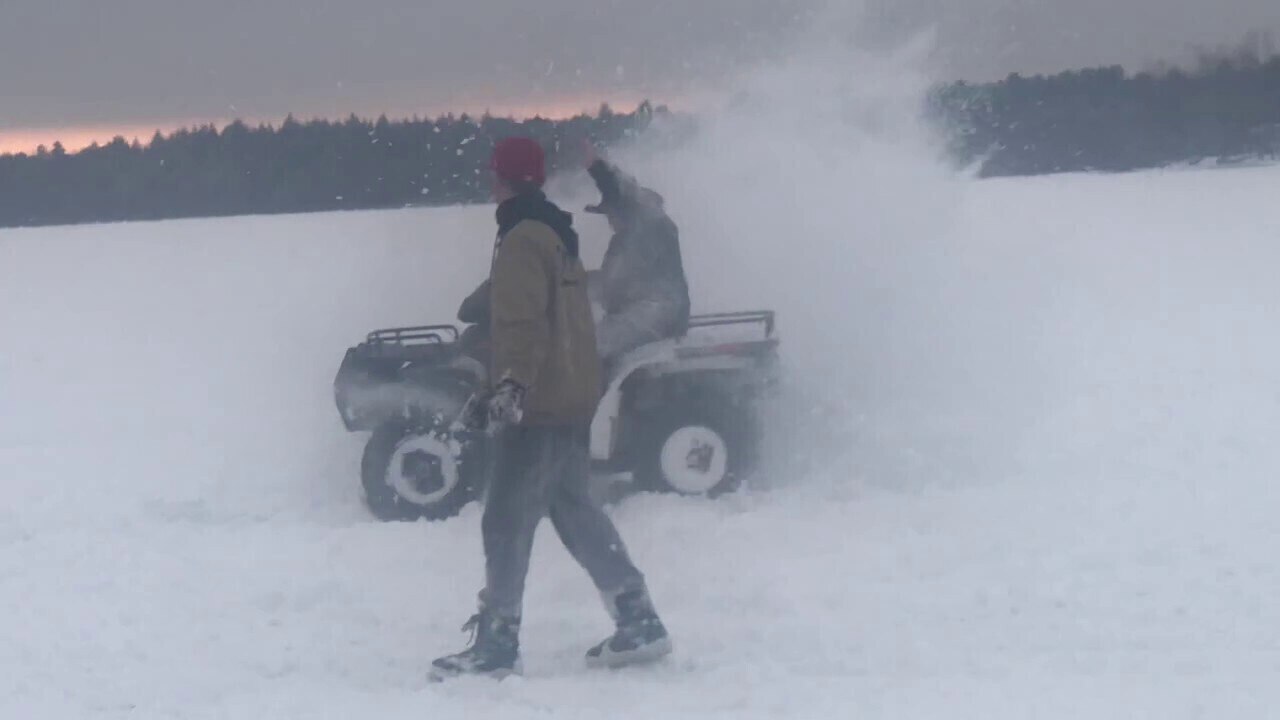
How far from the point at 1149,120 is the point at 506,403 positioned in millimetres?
39084

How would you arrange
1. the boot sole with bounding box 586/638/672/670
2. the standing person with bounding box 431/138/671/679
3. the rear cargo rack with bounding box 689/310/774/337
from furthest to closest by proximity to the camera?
the rear cargo rack with bounding box 689/310/774/337
the boot sole with bounding box 586/638/672/670
the standing person with bounding box 431/138/671/679

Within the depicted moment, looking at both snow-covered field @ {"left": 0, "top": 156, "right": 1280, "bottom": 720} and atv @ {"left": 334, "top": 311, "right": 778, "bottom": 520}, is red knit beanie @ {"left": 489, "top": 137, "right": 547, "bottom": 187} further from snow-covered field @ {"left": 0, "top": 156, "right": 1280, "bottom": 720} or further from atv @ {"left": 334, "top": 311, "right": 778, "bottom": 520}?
atv @ {"left": 334, "top": 311, "right": 778, "bottom": 520}

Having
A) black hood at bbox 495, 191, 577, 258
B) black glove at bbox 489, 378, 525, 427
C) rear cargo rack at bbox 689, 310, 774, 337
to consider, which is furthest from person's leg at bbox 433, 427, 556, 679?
rear cargo rack at bbox 689, 310, 774, 337

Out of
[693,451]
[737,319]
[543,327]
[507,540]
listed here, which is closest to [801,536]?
[693,451]

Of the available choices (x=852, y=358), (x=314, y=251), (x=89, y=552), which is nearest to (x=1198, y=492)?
(x=852, y=358)

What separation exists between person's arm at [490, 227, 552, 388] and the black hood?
0.11 metres

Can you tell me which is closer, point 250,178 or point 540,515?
point 540,515

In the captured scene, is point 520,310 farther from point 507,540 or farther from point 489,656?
point 489,656

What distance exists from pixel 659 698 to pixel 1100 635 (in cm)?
175

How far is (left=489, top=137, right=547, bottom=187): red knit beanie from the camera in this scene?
4.96 meters

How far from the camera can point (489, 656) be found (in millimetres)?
5027

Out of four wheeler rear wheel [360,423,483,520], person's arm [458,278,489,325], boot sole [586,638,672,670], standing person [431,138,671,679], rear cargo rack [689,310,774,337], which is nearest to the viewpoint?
standing person [431,138,671,679]

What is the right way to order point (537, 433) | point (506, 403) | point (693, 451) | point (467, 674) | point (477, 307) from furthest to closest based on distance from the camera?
point (693, 451)
point (477, 307)
point (467, 674)
point (537, 433)
point (506, 403)

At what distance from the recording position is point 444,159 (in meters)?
13.8
